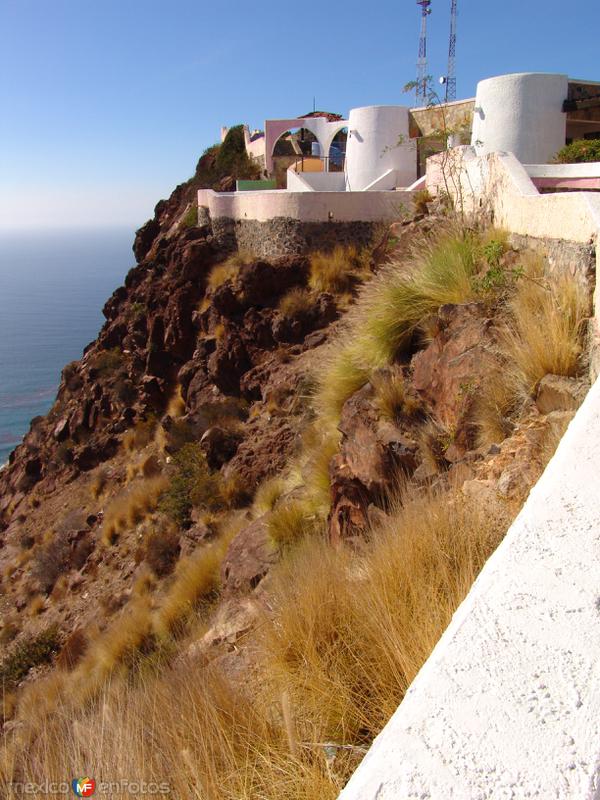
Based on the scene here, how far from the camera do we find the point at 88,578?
11648 mm

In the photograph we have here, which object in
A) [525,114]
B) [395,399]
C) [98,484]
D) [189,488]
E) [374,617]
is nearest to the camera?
[374,617]

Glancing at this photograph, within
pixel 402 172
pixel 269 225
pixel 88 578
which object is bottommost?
pixel 88 578

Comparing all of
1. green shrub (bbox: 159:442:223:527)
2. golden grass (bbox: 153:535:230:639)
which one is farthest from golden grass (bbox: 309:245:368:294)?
golden grass (bbox: 153:535:230:639)

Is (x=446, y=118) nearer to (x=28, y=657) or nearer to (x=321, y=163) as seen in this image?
(x=321, y=163)

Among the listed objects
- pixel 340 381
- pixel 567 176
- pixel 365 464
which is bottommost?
pixel 365 464

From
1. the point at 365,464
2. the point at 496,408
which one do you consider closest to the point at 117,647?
the point at 365,464

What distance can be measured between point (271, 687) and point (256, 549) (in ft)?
11.9

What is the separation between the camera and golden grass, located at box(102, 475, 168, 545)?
1216 cm

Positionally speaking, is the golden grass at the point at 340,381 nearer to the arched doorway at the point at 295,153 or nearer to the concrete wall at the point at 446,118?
the concrete wall at the point at 446,118

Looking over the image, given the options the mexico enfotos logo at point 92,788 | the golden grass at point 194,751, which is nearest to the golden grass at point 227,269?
the golden grass at point 194,751

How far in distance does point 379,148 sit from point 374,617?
1892cm

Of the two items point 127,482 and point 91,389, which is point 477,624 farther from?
point 91,389

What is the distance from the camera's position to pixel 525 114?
13953 millimetres

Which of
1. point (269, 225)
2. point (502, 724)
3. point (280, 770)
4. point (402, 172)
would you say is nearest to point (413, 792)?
point (502, 724)
